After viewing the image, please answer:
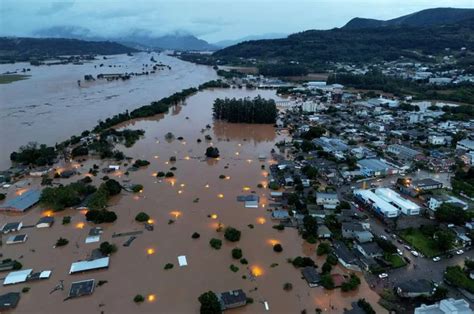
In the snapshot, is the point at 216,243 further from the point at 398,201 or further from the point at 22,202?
the point at 22,202

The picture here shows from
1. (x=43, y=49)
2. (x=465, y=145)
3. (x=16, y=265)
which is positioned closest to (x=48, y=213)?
(x=16, y=265)

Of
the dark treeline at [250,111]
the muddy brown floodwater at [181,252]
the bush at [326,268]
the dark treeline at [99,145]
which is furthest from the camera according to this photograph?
the dark treeline at [250,111]

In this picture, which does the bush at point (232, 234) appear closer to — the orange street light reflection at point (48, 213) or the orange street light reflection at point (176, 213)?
the orange street light reflection at point (176, 213)

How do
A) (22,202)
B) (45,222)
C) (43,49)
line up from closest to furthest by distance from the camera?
(45,222) < (22,202) < (43,49)

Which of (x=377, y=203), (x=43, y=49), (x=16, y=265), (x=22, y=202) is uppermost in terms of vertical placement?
(x=43, y=49)

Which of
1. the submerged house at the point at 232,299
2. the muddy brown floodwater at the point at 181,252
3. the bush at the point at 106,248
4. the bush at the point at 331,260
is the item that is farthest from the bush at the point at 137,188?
the bush at the point at 331,260

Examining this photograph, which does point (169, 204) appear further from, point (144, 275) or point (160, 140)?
point (160, 140)

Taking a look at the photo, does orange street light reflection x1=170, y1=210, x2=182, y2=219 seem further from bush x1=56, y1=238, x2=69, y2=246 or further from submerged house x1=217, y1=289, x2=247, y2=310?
submerged house x1=217, y1=289, x2=247, y2=310

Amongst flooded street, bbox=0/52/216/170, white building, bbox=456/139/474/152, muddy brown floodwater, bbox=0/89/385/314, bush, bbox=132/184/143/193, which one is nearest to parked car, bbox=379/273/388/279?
muddy brown floodwater, bbox=0/89/385/314
